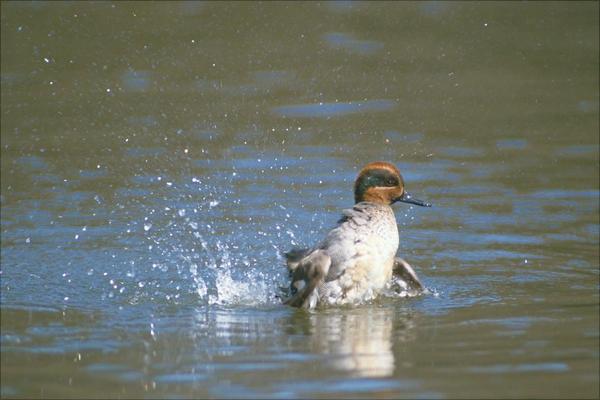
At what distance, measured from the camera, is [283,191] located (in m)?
10.2

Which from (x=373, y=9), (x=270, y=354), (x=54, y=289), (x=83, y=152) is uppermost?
(x=373, y=9)

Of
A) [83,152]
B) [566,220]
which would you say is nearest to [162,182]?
[83,152]

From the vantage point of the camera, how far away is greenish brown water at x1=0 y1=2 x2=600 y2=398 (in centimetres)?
635

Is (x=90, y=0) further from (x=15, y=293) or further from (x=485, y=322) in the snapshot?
(x=485, y=322)

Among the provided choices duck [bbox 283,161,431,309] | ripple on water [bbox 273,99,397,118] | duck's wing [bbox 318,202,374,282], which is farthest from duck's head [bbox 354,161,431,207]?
ripple on water [bbox 273,99,397,118]

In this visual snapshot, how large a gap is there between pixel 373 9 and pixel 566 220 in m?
6.22

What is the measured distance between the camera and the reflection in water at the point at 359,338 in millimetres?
6219

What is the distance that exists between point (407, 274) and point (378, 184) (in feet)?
2.16

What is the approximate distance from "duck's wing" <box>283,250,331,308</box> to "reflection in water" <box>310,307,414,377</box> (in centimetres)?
15

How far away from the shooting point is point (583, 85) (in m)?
13.1

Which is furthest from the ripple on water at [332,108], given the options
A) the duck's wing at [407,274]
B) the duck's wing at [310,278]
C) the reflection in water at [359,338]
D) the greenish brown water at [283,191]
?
the reflection in water at [359,338]

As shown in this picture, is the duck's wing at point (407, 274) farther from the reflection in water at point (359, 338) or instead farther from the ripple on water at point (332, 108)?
the ripple on water at point (332, 108)

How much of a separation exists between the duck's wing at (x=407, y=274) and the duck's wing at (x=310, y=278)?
1.90 feet

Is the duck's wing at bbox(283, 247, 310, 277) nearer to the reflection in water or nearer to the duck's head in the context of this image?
the duck's head
